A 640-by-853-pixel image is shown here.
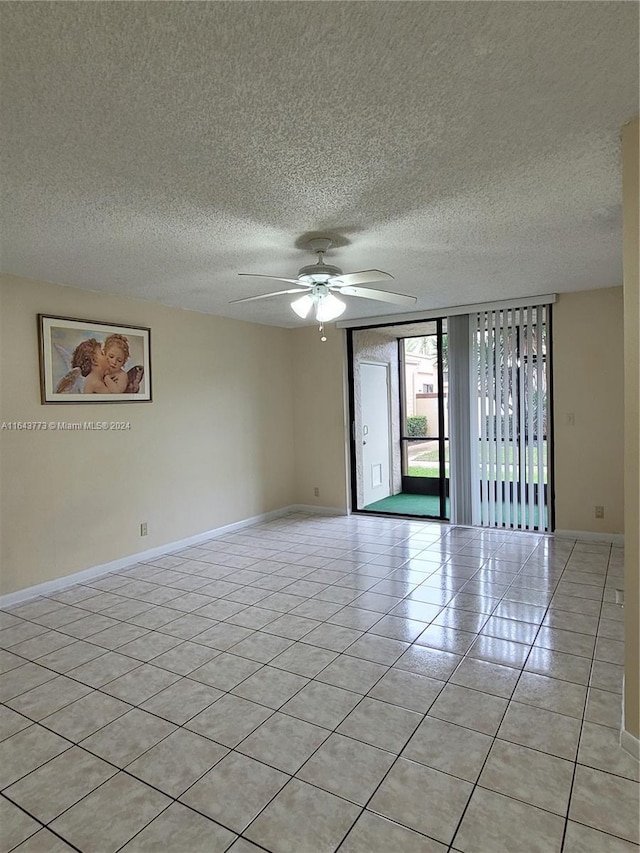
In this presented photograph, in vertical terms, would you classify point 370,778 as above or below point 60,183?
below

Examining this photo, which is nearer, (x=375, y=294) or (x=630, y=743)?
(x=630, y=743)

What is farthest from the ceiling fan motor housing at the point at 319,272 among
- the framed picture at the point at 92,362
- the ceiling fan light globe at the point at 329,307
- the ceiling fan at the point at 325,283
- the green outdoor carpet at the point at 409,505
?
the green outdoor carpet at the point at 409,505

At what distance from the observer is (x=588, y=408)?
16.5ft

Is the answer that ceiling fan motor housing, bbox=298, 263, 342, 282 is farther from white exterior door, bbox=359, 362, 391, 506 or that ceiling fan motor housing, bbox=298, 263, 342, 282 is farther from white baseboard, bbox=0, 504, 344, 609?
white exterior door, bbox=359, 362, 391, 506

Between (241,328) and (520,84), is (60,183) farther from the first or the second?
(241,328)

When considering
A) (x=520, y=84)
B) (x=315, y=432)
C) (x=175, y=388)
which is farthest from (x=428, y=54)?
(x=315, y=432)

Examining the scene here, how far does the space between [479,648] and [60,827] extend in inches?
85.6

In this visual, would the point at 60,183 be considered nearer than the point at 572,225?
Yes

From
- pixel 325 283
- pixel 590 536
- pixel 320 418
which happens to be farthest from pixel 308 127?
pixel 320 418

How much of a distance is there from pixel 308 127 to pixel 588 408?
4245 mm

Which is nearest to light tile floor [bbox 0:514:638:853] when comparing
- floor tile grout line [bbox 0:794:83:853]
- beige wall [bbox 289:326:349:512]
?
floor tile grout line [bbox 0:794:83:853]

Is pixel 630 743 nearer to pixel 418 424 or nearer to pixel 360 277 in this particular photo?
pixel 360 277

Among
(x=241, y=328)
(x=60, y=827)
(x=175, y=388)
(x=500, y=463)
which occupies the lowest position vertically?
(x=60, y=827)

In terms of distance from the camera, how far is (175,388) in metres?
5.16
